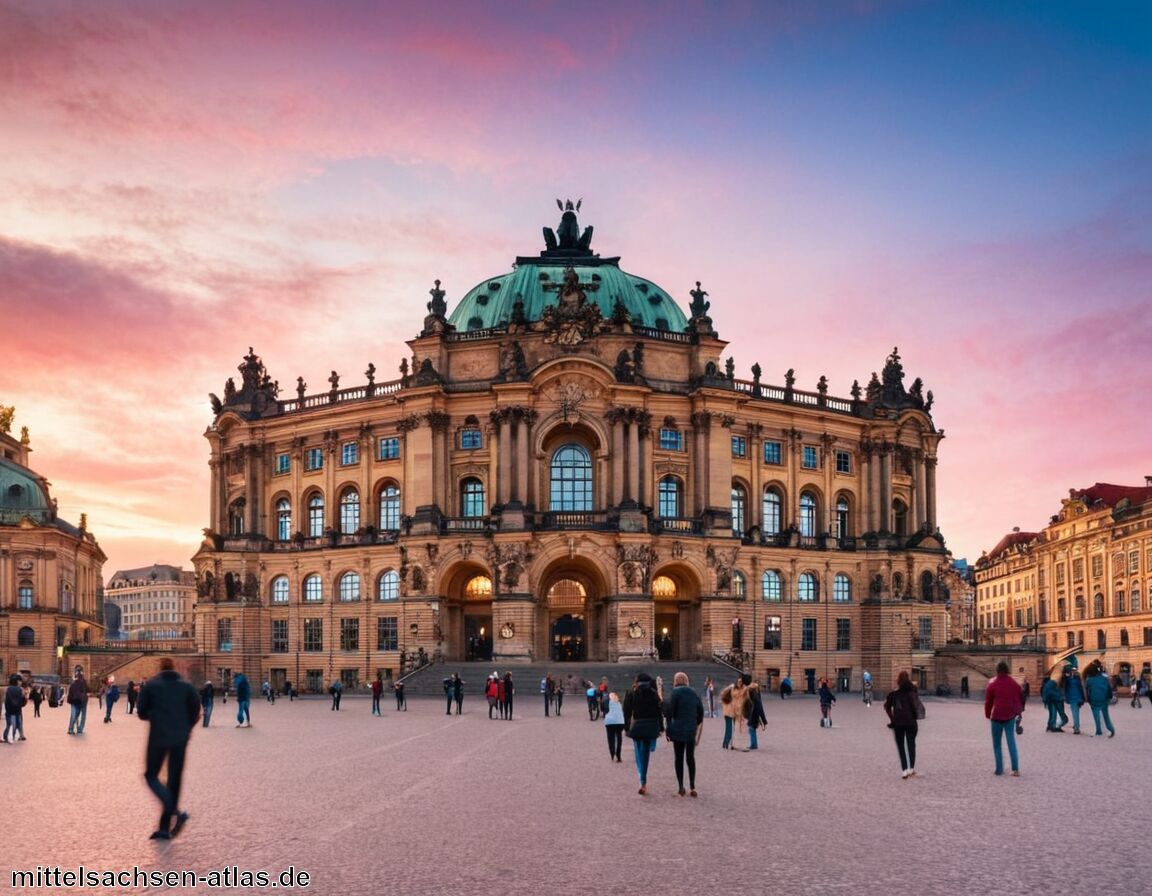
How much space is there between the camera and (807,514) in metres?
98.8

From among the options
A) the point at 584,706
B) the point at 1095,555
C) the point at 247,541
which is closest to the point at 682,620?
the point at 584,706

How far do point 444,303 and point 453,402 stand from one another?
742cm

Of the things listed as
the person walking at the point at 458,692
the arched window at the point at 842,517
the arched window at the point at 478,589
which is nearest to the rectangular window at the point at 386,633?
the arched window at the point at 478,589

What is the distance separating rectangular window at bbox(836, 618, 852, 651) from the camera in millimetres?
97625

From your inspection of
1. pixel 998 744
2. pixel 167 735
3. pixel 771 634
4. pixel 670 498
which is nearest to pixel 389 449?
pixel 670 498

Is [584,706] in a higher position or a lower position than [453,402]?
lower

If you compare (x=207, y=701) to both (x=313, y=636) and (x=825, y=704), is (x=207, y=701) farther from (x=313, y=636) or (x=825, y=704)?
(x=313, y=636)

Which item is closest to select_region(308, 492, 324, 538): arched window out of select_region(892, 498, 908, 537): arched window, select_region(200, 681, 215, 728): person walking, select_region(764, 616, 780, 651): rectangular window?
select_region(764, 616, 780, 651): rectangular window

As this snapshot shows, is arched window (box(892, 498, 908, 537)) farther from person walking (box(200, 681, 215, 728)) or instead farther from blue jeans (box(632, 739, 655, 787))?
blue jeans (box(632, 739, 655, 787))

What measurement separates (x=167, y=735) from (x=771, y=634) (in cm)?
7958

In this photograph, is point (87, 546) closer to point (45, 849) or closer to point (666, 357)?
point (666, 357)

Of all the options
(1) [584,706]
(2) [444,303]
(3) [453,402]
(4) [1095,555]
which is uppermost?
(2) [444,303]

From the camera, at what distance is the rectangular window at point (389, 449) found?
306ft

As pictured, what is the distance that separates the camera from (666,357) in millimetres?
91938
